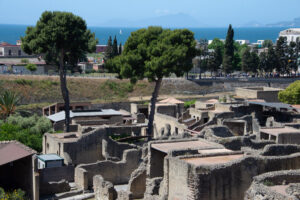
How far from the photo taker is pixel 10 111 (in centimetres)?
4400

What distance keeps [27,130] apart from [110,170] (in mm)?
11468

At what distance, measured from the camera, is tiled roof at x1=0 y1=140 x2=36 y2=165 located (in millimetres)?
23789

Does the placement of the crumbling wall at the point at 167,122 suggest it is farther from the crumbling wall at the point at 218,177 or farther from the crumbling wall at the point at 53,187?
the crumbling wall at the point at 218,177

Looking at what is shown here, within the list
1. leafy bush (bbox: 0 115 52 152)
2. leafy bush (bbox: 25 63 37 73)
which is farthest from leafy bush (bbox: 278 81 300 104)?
leafy bush (bbox: 25 63 37 73)

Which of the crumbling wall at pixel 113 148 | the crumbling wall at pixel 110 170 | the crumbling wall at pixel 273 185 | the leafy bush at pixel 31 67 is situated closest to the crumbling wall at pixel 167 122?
the crumbling wall at pixel 113 148

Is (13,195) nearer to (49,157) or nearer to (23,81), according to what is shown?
(49,157)

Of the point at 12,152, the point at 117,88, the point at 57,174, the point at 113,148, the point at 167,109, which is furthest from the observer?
the point at 117,88

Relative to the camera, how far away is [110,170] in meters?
27.2

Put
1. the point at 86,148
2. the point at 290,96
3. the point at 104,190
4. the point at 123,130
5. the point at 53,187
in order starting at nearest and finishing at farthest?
the point at 104,190, the point at 53,187, the point at 86,148, the point at 123,130, the point at 290,96

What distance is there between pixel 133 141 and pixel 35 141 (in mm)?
6331

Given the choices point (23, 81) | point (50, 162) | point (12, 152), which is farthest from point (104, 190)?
point (23, 81)

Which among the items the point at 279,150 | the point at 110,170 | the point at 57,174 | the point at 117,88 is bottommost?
the point at 57,174

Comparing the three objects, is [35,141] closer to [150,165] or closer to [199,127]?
[199,127]

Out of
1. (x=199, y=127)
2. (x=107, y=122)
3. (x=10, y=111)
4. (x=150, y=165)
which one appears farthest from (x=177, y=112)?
(x=150, y=165)
